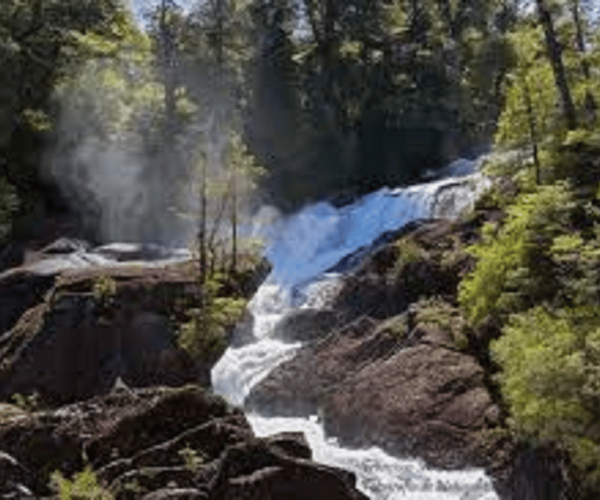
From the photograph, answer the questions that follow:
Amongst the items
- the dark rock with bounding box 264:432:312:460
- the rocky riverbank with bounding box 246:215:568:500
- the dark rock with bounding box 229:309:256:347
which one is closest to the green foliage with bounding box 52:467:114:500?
the dark rock with bounding box 264:432:312:460

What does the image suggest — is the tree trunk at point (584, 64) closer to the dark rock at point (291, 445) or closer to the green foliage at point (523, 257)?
the green foliage at point (523, 257)

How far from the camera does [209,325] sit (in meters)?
35.4

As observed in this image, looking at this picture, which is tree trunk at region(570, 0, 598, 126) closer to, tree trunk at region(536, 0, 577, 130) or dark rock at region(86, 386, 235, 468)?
tree trunk at region(536, 0, 577, 130)

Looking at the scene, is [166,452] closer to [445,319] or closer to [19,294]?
[445,319]

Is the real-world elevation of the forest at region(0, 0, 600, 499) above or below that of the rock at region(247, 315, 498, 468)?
above

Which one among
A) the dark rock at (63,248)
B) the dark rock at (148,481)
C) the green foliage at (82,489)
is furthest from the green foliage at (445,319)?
the dark rock at (63,248)

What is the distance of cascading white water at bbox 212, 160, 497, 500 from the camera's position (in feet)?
86.4

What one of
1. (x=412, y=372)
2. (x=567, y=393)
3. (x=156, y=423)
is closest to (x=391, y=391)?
(x=412, y=372)

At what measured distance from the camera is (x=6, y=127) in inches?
2126

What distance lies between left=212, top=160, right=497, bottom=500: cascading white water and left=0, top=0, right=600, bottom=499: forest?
271 cm

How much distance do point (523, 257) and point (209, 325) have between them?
1136cm

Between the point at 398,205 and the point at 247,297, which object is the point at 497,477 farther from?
the point at 398,205

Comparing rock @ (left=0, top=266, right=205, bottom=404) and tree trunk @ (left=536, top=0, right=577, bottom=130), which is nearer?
tree trunk @ (left=536, top=0, right=577, bottom=130)

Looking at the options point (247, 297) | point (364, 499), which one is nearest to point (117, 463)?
point (364, 499)
